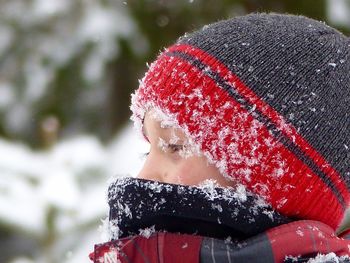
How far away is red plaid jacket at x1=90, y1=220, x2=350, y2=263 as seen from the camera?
1.23 meters

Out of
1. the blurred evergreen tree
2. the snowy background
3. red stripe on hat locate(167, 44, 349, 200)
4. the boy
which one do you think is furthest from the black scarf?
the blurred evergreen tree

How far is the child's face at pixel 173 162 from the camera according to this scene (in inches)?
51.9

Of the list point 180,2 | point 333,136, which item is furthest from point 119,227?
point 180,2

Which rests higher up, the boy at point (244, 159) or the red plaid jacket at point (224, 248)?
the boy at point (244, 159)

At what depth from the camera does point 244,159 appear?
128 centimetres

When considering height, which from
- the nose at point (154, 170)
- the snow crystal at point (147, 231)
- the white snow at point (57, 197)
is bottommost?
the snow crystal at point (147, 231)

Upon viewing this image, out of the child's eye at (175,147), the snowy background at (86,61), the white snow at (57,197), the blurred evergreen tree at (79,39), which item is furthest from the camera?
the blurred evergreen tree at (79,39)

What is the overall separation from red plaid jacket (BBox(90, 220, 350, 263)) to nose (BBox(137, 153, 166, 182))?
13 centimetres

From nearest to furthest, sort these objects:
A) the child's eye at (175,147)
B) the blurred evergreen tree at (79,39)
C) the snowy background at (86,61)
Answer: the child's eye at (175,147), the snowy background at (86,61), the blurred evergreen tree at (79,39)

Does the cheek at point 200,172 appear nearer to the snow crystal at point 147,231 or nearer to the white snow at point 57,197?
the snow crystal at point 147,231

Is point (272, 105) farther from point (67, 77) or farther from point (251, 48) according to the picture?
point (67, 77)

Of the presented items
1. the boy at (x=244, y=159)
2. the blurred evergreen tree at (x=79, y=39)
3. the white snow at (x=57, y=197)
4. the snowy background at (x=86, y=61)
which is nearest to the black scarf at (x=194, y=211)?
the boy at (x=244, y=159)

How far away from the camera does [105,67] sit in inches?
213

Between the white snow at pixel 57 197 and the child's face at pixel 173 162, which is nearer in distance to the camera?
the child's face at pixel 173 162
